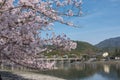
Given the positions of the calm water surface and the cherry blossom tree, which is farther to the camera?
the calm water surface

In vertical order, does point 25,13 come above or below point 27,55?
above

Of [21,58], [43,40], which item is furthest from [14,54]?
[43,40]

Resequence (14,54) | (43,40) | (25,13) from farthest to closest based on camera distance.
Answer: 1. (43,40)
2. (14,54)
3. (25,13)

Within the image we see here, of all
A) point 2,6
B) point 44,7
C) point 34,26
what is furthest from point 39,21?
point 2,6

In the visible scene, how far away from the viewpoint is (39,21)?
33.7 feet

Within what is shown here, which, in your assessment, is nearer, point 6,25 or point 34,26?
point 6,25

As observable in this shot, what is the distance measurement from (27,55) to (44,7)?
2.36 meters

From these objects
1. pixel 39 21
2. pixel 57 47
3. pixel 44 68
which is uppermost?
pixel 39 21

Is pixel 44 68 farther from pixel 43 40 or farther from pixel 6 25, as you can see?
pixel 6 25

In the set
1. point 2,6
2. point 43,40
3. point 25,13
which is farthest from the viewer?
point 43,40

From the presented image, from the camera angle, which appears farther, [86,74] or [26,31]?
[86,74]

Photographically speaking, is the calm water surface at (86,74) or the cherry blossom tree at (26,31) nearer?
the cherry blossom tree at (26,31)

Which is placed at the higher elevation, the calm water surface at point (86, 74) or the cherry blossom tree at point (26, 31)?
the cherry blossom tree at point (26, 31)

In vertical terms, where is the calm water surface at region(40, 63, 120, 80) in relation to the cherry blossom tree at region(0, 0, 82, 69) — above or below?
below
